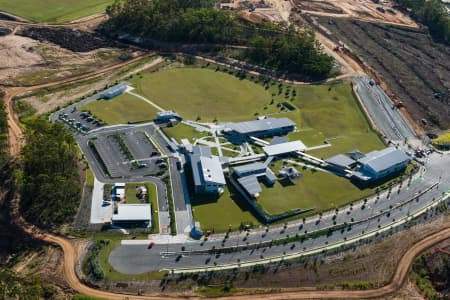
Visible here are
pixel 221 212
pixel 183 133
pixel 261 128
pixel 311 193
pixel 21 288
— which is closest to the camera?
pixel 21 288

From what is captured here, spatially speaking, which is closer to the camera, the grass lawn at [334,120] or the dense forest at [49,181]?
the dense forest at [49,181]

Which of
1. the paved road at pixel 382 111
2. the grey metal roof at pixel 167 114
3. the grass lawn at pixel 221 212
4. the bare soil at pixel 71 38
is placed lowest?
the grass lawn at pixel 221 212

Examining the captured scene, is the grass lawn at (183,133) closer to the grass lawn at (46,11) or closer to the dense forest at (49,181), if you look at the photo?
the dense forest at (49,181)

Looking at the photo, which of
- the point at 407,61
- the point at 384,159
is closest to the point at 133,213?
the point at 384,159

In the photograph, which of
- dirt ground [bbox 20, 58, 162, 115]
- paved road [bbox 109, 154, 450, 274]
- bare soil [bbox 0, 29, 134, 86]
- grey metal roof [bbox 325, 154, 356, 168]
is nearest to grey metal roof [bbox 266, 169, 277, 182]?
paved road [bbox 109, 154, 450, 274]

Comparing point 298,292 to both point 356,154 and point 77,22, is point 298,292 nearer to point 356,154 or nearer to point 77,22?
point 356,154

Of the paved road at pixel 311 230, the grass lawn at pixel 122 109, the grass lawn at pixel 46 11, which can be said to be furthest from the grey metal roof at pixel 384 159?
the grass lawn at pixel 46 11
